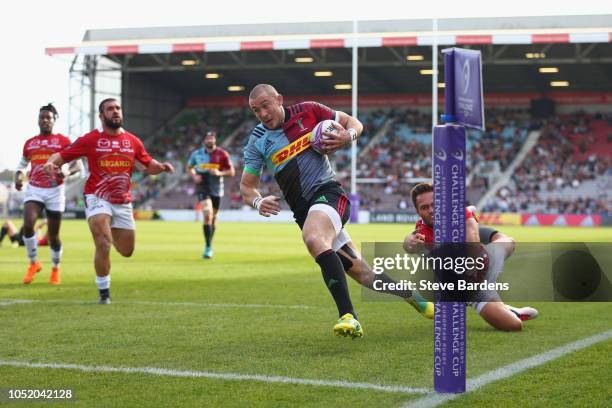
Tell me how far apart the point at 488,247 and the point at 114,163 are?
447cm

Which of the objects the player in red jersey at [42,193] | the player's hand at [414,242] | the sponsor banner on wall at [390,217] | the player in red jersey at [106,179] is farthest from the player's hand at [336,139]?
the sponsor banner on wall at [390,217]

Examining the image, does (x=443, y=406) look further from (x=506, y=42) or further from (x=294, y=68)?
(x=294, y=68)

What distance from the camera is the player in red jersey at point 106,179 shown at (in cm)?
976

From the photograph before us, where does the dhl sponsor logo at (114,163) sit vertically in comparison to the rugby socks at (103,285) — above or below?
above

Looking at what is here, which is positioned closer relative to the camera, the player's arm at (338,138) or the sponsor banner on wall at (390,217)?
the player's arm at (338,138)

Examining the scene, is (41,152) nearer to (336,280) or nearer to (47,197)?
(47,197)

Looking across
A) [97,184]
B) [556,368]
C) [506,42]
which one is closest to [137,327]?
[97,184]

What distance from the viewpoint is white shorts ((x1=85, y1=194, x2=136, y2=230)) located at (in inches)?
387

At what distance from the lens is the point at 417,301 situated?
7.28 m

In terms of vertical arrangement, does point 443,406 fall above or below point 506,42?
below

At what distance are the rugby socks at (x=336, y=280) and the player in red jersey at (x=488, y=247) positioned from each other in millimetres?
607

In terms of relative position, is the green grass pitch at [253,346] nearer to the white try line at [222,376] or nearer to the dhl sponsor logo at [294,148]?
the white try line at [222,376]

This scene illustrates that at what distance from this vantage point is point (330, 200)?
23.6 feet

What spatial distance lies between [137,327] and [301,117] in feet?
7.56
